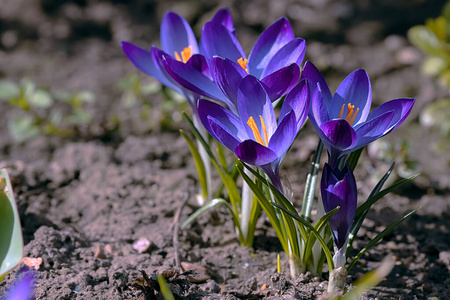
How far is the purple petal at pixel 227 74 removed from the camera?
1.40 m

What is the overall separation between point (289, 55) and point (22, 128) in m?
1.68

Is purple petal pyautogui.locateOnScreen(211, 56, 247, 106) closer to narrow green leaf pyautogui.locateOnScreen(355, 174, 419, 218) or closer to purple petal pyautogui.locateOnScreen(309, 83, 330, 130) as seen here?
purple petal pyautogui.locateOnScreen(309, 83, 330, 130)

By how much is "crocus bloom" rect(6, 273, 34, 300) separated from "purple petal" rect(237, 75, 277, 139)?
81 centimetres

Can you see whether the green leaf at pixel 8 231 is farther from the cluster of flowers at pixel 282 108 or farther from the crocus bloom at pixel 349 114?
the crocus bloom at pixel 349 114

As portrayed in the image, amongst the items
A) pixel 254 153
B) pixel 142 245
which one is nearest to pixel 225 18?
pixel 254 153

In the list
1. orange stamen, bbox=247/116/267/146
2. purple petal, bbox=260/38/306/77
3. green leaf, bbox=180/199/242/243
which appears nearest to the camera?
orange stamen, bbox=247/116/267/146

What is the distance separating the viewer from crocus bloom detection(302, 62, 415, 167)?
4.30 feet

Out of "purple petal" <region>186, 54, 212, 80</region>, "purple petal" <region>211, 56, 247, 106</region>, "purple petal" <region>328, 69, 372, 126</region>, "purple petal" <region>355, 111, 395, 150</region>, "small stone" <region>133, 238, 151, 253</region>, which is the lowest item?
"small stone" <region>133, 238, 151, 253</region>

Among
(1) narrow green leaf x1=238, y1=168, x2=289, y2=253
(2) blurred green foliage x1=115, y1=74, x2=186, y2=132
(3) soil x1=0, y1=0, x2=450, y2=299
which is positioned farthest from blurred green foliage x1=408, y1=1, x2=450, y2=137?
(1) narrow green leaf x1=238, y1=168, x2=289, y2=253

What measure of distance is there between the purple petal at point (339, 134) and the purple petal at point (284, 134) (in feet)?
0.26

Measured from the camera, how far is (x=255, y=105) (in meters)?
1.43

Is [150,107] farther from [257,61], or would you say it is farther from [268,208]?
[268,208]

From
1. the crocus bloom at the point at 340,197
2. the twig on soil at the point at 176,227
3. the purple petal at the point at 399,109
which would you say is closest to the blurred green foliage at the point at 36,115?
the twig on soil at the point at 176,227

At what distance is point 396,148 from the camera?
248 cm
